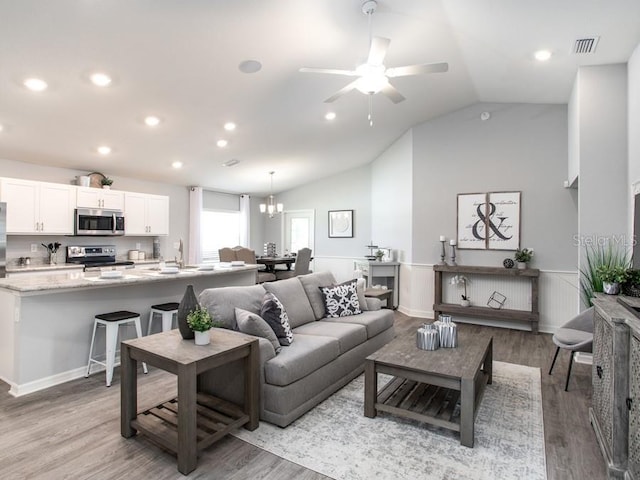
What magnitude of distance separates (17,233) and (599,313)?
6.23 m

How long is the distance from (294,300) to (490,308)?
3.38m

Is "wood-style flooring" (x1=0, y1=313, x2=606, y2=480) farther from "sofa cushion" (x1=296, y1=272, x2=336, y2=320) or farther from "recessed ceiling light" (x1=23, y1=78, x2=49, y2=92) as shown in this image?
"recessed ceiling light" (x1=23, y1=78, x2=49, y2=92)

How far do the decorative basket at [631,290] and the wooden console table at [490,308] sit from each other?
2212mm

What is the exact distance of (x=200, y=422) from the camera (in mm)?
2357

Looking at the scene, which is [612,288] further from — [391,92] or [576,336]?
[391,92]

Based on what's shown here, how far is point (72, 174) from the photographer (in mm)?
5617

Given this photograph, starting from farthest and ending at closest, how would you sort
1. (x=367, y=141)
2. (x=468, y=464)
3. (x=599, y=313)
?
(x=367, y=141)
(x=599, y=313)
(x=468, y=464)

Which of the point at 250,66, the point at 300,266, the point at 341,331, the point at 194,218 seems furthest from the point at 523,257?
the point at 194,218

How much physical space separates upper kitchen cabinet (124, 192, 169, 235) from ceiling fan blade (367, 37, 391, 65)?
15.8ft

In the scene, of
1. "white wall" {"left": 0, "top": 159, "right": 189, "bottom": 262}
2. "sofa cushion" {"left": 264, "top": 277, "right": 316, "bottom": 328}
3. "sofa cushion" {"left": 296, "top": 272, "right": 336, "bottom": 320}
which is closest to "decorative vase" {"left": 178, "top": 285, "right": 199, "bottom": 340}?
"sofa cushion" {"left": 264, "top": 277, "right": 316, "bottom": 328}

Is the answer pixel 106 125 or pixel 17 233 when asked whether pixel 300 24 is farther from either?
pixel 17 233

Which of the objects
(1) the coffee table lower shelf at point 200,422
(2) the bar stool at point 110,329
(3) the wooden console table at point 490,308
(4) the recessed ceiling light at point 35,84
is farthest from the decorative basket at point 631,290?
(4) the recessed ceiling light at point 35,84

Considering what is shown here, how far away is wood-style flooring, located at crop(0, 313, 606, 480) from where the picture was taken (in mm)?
2029

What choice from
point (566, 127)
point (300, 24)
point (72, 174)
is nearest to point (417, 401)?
point (300, 24)
